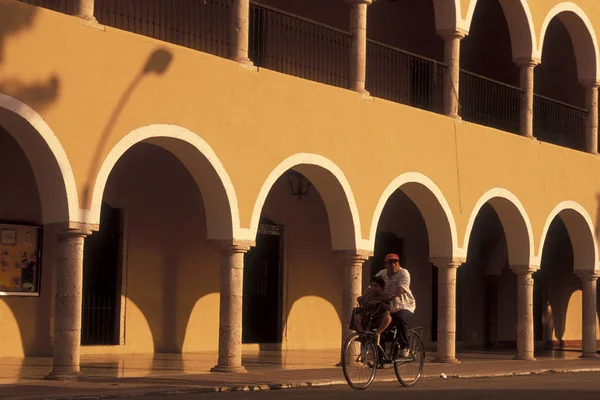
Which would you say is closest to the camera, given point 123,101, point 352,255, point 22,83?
point 22,83

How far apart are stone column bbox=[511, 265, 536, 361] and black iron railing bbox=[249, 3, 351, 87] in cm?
472

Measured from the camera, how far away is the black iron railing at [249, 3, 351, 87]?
20703mm

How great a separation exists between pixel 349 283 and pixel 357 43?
11.4 ft

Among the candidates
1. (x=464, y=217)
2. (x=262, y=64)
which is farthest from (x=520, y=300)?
(x=262, y=64)

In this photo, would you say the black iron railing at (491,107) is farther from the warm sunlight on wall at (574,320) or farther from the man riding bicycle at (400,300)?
the man riding bicycle at (400,300)

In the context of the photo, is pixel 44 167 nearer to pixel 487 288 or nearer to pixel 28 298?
pixel 28 298

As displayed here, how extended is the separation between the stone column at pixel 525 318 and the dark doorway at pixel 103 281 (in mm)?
7151

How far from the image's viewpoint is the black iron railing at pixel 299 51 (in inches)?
815

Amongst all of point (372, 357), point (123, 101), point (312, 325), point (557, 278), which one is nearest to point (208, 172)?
point (123, 101)

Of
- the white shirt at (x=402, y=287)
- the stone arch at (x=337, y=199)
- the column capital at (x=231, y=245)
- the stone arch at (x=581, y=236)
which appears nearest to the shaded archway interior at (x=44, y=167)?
the column capital at (x=231, y=245)

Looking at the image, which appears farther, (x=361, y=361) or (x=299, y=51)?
(x=299, y=51)

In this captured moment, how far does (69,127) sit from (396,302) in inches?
159

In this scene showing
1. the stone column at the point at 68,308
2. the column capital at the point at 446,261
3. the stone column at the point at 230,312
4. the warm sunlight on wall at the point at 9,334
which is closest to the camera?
the stone column at the point at 68,308

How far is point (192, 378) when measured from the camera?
14016 mm
